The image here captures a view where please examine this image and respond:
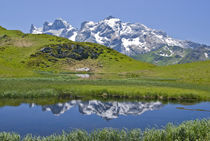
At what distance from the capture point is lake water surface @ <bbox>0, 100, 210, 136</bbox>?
29.0 m

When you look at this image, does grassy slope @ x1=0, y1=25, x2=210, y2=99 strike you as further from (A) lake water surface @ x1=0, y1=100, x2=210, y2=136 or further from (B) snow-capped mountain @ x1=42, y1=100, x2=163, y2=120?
(B) snow-capped mountain @ x1=42, y1=100, x2=163, y2=120

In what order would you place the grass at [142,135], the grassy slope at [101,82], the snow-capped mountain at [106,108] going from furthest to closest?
1. the grassy slope at [101,82]
2. the snow-capped mountain at [106,108]
3. the grass at [142,135]

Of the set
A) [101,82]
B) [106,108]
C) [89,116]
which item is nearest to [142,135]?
[89,116]

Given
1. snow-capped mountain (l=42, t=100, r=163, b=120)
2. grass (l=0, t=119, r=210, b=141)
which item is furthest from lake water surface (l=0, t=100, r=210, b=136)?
grass (l=0, t=119, r=210, b=141)

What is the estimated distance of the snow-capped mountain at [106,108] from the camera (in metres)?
38.2

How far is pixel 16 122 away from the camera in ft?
102

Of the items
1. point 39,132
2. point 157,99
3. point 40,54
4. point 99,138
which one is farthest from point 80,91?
point 40,54

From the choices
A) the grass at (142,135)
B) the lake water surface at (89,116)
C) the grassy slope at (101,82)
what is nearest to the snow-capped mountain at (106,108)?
the lake water surface at (89,116)

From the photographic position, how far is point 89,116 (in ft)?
118

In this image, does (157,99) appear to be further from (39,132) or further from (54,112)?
(39,132)

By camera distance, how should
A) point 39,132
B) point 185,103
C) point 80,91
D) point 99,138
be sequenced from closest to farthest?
1. point 99,138
2. point 39,132
3. point 185,103
4. point 80,91

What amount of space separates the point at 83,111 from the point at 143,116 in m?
11.1

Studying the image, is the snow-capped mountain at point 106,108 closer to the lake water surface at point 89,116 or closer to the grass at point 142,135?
the lake water surface at point 89,116

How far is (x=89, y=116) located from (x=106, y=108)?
6830 millimetres
